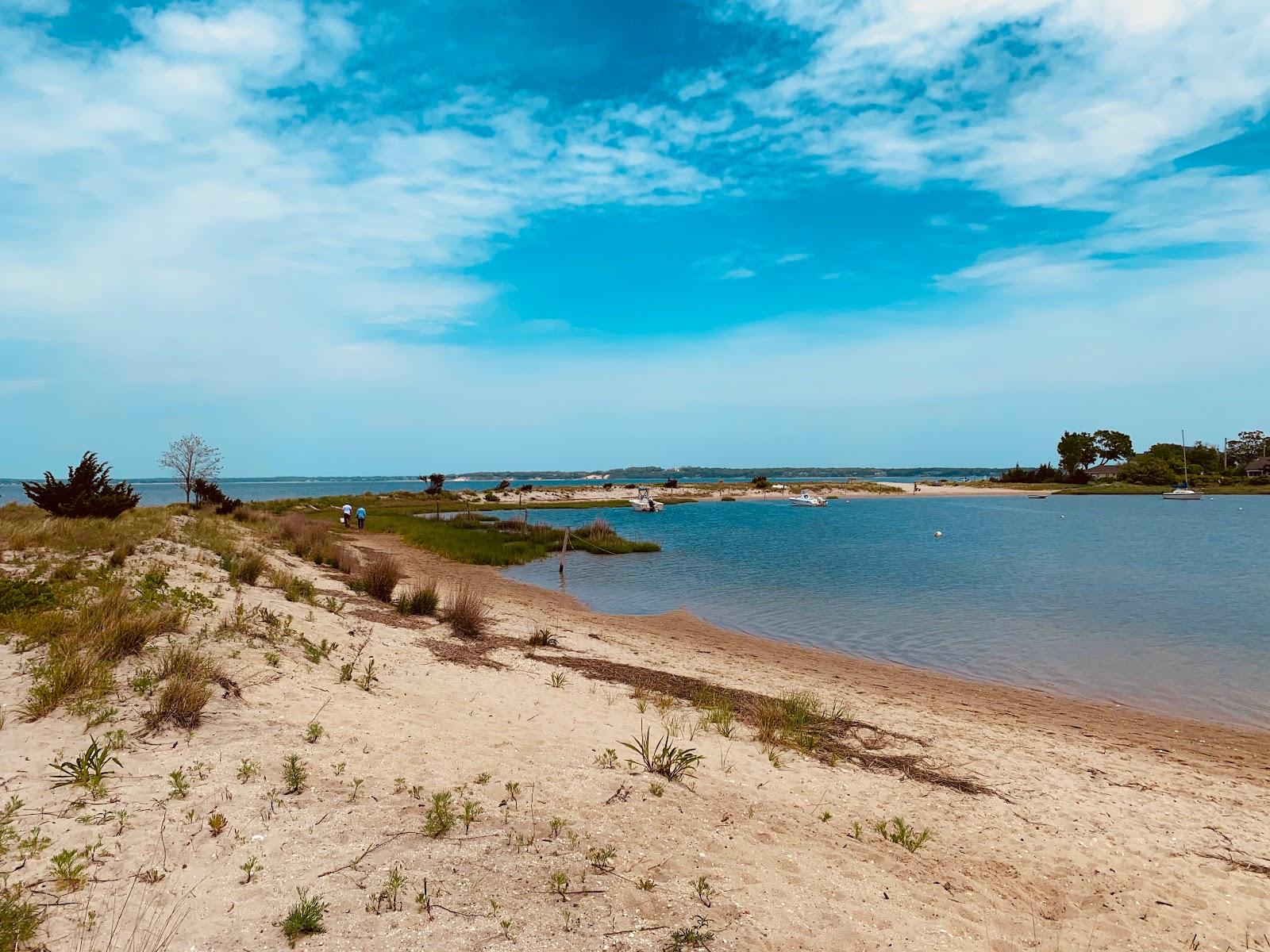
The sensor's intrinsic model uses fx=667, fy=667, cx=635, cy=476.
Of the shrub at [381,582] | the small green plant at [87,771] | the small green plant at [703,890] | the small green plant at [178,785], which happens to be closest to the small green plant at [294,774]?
the small green plant at [178,785]

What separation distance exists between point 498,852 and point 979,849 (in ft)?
13.7

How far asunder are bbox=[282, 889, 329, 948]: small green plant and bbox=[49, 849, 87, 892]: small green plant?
4.08 ft

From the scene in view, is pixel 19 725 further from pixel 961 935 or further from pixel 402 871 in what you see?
pixel 961 935

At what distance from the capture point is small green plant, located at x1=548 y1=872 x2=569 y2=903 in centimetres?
438

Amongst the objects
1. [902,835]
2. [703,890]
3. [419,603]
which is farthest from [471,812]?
[419,603]

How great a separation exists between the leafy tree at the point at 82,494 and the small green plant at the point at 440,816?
56.1 feet

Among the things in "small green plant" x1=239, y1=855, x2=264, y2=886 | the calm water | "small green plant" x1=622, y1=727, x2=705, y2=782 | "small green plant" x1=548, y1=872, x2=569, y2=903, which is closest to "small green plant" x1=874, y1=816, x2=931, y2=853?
"small green plant" x1=622, y1=727, x2=705, y2=782

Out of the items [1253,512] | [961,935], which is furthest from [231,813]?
[1253,512]

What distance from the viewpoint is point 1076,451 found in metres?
121

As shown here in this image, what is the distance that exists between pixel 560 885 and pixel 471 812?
1139mm

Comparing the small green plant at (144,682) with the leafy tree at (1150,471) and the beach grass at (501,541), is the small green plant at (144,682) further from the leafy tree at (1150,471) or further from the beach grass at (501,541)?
the leafy tree at (1150,471)

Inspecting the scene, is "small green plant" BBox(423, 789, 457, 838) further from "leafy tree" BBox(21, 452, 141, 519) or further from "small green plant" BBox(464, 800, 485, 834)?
"leafy tree" BBox(21, 452, 141, 519)

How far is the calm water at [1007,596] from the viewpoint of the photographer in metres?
13.5

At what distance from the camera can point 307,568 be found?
62.5ft
